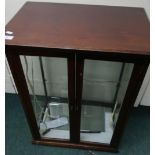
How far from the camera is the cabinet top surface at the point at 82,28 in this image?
0.91 metres

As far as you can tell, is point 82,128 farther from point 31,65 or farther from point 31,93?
point 31,65

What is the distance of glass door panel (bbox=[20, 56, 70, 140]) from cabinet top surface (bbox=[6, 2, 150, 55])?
163mm

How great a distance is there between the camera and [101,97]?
1.56m

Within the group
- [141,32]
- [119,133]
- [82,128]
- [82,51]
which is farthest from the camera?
[82,128]

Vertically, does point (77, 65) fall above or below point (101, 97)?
above

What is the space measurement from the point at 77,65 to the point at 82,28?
188mm

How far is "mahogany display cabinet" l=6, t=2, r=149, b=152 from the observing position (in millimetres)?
919

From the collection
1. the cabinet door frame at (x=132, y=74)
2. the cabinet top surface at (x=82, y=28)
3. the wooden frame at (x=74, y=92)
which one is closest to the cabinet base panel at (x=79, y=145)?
the wooden frame at (x=74, y=92)

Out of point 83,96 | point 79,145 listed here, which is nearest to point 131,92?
point 83,96

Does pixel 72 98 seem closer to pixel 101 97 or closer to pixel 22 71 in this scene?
pixel 22 71

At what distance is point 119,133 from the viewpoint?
1328 mm
